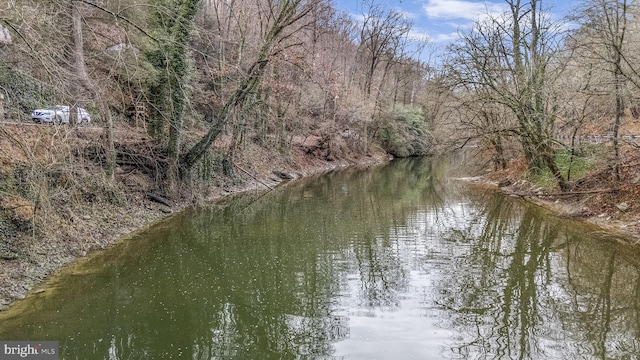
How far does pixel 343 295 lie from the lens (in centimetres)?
816

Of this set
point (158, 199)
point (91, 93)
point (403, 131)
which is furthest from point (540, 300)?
point (403, 131)

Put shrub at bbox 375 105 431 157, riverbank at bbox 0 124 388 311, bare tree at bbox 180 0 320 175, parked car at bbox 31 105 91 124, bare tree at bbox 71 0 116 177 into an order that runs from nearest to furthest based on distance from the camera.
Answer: riverbank at bbox 0 124 388 311 < parked car at bbox 31 105 91 124 < bare tree at bbox 71 0 116 177 < bare tree at bbox 180 0 320 175 < shrub at bbox 375 105 431 157

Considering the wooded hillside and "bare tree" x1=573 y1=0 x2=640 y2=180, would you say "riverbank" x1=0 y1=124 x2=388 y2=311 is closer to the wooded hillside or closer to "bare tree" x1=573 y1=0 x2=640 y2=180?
the wooded hillside

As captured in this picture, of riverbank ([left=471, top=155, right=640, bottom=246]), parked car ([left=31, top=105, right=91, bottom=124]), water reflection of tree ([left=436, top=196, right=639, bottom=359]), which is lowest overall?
water reflection of tree ([left=436, top=196, right=639, bottom=359])

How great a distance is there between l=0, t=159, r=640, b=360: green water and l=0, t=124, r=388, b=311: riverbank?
515 millimetres

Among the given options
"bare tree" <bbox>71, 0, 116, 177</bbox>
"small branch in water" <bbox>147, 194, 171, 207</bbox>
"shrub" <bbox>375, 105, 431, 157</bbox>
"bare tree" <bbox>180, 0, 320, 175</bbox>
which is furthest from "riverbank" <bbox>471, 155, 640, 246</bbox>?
"shrub" <bbox>375, 105, 431, 157</bbox>

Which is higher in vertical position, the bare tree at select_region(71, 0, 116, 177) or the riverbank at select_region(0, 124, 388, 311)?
the bare tree at select_region(71, 0, 116, 177)

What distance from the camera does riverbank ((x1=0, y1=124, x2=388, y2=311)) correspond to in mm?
7863

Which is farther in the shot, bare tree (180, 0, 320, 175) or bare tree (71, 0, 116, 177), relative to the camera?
bare tree (180, 0, 320, 175)

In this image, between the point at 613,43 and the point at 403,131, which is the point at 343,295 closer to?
the point at 613,43

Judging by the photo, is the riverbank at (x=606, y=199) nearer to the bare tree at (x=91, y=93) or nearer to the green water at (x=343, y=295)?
the green water at (x=343, y=295)

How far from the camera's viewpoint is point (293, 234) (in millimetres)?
12484

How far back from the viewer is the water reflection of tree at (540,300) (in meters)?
6.24

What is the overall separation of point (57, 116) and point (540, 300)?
32.4ft
